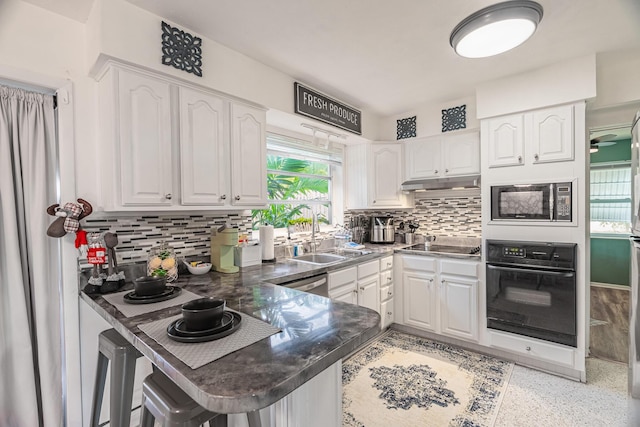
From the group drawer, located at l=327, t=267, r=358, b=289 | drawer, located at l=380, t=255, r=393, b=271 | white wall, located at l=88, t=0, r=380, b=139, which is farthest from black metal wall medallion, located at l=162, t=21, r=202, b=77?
drawer, located at l=380, t=255, r=393, b=271

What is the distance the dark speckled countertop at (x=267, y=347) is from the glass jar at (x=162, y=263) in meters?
0.26

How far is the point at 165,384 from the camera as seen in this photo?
3.37 feet

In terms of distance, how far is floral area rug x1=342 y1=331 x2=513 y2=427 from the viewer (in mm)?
1944

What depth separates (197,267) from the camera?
6.69ft

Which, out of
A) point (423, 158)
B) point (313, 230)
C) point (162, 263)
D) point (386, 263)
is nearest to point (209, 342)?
point (162, 263)

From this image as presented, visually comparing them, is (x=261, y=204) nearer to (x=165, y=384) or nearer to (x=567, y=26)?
(x=165, y=384)

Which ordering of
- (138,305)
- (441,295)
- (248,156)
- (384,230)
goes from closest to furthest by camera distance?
(138,305) → (248,156) → (441,295) → (384,230)

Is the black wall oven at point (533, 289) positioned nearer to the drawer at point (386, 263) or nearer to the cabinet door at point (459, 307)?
the cabinet door at point (459, 307)

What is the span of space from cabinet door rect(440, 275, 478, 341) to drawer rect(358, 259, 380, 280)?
66cm

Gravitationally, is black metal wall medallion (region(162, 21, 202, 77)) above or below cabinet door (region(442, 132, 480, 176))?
above

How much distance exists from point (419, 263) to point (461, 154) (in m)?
1.21

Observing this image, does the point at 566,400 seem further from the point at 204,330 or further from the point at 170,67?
the point at 170,67

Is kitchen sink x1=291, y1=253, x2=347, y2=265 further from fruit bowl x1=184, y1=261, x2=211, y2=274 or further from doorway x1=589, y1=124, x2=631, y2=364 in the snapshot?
doorway x1=589, y1=124, x2=631, y2=364

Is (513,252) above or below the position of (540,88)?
below
